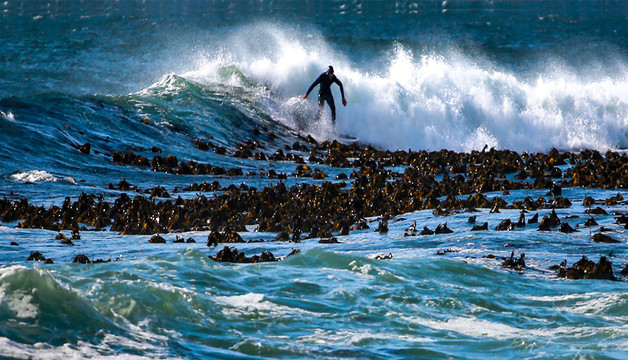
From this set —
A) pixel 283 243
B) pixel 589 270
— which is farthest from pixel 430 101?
pixel 589 270

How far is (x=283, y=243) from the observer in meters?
12.2

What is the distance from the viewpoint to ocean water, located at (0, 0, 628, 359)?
730cm

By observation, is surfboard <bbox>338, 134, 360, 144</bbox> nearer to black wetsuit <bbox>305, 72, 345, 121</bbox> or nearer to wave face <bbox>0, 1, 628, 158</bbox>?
wave face <bbox>0, 1, 628, 158</bbox>

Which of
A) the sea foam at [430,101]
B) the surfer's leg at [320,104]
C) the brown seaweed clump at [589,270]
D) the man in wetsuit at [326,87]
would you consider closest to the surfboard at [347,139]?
the sea foam at [430,101]

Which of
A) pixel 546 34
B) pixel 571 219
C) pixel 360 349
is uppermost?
pixel 546 34

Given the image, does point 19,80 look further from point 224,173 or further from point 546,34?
point 546,34

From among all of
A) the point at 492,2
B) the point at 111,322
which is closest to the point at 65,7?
the point at 492,2

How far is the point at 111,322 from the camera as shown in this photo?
725cm

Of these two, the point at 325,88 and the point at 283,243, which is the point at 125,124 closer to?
the point at 325,88

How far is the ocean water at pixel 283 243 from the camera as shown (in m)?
7.30

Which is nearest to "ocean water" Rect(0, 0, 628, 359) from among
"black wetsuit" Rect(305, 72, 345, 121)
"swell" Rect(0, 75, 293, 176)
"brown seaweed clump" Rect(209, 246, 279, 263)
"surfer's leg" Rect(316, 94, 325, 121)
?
"swell" Rect(0, 75, 293, 176)

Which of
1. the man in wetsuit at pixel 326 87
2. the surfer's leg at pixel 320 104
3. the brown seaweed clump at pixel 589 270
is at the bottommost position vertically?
the brown seaweed clump at pixel 589 270

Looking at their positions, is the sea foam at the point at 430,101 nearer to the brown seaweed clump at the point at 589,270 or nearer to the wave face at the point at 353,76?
the wave face at the point at 353,76

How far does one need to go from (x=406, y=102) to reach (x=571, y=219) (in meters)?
19.4
